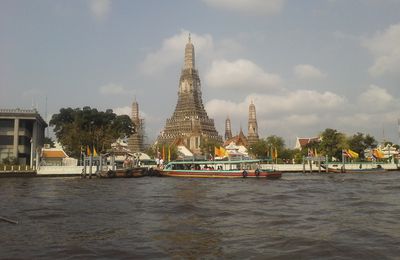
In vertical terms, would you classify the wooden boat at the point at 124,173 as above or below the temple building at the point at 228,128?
below

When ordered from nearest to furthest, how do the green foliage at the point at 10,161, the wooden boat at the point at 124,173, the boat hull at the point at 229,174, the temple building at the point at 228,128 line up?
1. the boat hull at the point at 229,174
2. the wooden boat at the point at 124,173
3. the green foliage at the point at 10,161
4. the temple building at the point at 228,128

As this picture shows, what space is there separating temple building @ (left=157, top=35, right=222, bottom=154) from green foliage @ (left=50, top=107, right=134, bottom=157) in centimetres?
4664

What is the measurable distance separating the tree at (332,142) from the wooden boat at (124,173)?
4254cm

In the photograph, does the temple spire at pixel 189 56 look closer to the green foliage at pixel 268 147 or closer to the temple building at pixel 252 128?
the temple building at pixel 252 128

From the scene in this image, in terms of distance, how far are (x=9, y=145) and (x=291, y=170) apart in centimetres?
4646

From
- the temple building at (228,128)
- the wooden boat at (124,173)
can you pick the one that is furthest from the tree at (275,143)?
the temple building at (228,128)

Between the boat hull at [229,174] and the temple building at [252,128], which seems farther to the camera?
the temple building at [252,128]

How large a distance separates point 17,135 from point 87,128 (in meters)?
16.0

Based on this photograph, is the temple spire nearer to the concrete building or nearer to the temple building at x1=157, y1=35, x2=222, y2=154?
the temple building at x1=157, y1=35, x2=222, y2=154

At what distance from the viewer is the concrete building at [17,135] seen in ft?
217

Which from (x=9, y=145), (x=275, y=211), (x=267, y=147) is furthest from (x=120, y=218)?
(x=267, y=147)

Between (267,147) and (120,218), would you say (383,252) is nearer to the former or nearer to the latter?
(120,218)

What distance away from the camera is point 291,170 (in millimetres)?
76562

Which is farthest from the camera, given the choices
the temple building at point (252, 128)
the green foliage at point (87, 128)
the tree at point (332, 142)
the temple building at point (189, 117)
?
the temple building at point (252, 128)
